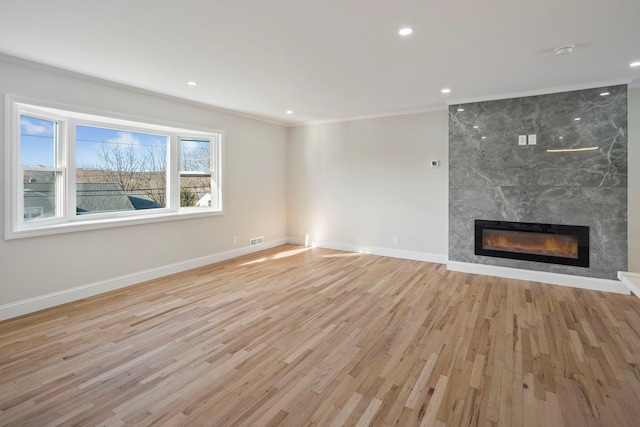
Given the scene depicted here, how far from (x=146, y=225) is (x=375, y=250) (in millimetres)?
3770

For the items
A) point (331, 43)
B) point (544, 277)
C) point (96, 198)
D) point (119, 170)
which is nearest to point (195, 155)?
point (119, 170)

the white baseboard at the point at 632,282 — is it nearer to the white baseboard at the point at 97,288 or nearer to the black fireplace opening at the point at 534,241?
the black fireplace opening at the point at 534,241

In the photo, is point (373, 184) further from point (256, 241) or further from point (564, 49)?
point (564, 49)

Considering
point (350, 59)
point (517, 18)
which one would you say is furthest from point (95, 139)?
point (517, 18)

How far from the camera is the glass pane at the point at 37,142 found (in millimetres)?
3451

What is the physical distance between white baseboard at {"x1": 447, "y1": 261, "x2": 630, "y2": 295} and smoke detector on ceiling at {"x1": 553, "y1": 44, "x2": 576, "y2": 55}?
9.16 ft

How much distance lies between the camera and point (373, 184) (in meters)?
6.01

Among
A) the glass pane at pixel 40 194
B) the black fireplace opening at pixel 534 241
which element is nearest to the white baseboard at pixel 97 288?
the glass pane at pixel 40 194

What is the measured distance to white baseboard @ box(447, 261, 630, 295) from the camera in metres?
4.05

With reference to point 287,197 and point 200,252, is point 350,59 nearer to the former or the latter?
point 200,252

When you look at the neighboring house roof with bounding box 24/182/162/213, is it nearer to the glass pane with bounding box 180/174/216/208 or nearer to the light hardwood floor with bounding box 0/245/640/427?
the glass pane with bounding box 180/174/216/208

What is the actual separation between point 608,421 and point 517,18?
2657 millimetres

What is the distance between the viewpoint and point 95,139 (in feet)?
13.6

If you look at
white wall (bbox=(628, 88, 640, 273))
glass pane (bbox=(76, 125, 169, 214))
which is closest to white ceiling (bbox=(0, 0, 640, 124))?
white wall (bbox=(628, 88, 640, 273))
